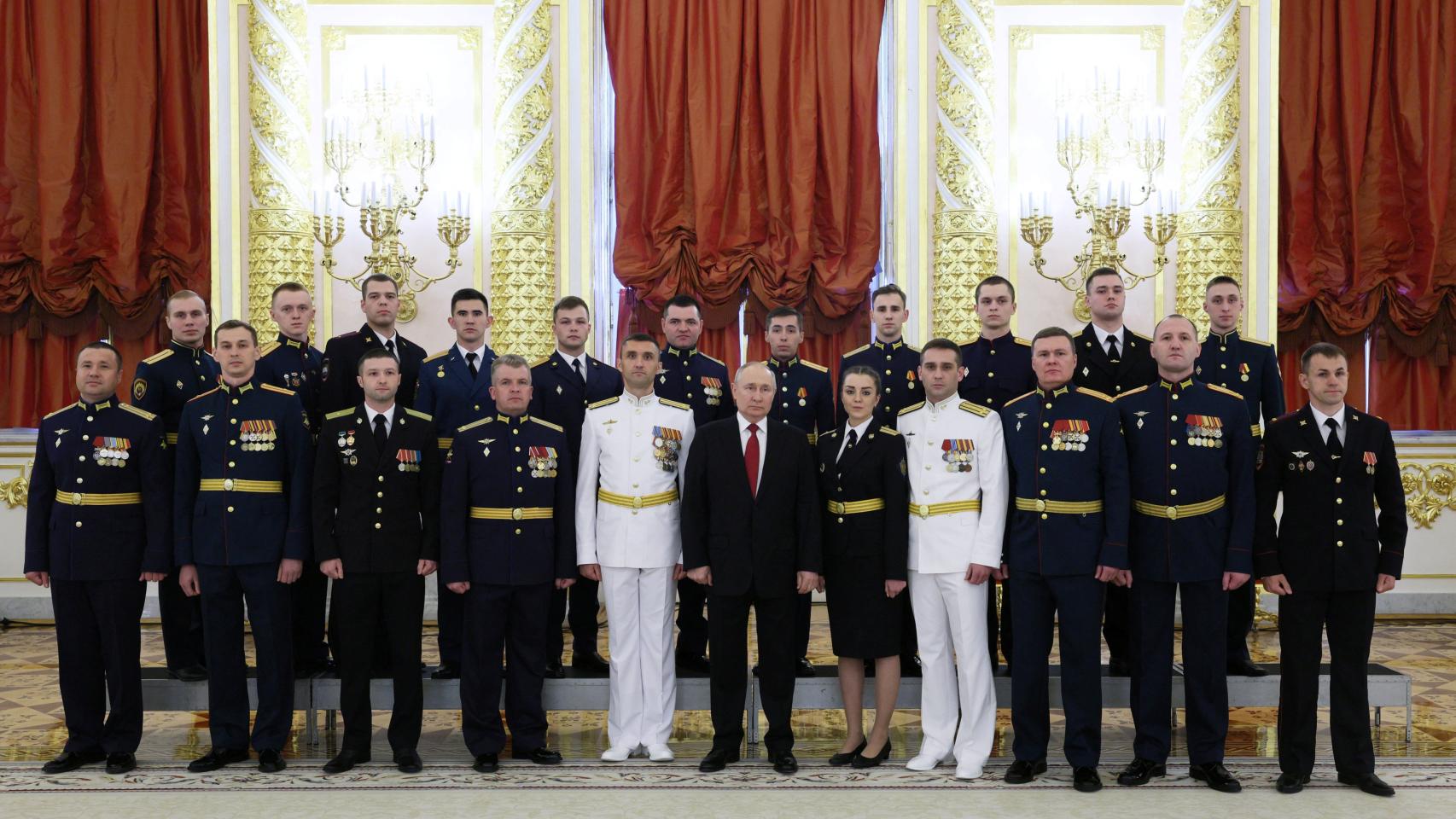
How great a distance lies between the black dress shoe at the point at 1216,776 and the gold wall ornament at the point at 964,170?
333cm

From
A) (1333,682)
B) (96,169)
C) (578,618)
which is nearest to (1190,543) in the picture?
(1333,682)

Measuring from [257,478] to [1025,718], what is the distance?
288cm

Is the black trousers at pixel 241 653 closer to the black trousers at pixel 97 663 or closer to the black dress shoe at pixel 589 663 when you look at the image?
the black trousers at pixel 97 663

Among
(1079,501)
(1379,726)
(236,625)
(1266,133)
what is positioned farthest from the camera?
(1266,133)

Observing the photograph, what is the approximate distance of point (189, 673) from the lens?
505 cm

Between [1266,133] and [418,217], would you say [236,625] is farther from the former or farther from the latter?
[1266,133]

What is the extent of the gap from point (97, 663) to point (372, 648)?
1.02 meters

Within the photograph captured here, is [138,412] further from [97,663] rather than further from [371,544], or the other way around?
[371,544]

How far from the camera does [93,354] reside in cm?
455

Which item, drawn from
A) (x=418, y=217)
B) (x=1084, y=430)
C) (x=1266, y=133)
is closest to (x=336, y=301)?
(x=418, y=217)

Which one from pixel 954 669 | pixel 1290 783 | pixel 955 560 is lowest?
pixel 1290 783

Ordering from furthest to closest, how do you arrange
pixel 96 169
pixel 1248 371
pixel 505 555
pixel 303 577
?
pixel 96 169 < pixel 1248 371 < pixel 303 577 < pixel 505 555

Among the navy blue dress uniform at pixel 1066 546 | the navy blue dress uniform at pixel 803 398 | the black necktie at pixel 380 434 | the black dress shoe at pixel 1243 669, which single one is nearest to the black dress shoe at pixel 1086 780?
the navy blue dress uniform at pixel 1066 546

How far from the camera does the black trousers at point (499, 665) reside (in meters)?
4.50
